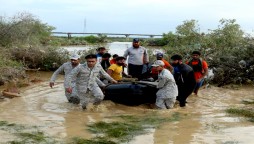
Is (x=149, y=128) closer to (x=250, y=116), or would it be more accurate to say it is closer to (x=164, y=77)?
(x=164, y=77)

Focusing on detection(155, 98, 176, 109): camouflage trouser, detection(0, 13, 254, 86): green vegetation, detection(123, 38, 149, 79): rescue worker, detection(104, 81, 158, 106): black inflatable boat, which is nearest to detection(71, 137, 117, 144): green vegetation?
detection(155, 98, 176, 109): camouflage trouser

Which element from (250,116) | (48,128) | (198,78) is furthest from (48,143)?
(198,78)

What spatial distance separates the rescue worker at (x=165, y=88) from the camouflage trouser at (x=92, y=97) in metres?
1.40

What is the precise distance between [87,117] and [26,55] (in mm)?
9882

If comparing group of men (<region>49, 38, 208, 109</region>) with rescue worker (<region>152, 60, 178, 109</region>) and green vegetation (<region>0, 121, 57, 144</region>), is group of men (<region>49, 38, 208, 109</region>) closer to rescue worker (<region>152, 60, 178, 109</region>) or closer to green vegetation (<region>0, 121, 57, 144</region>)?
rescue worker (<region>152, 60, 178, 109</region>)

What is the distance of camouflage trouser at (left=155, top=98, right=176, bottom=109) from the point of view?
33.6 ft

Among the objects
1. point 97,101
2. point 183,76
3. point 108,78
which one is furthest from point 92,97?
point 183,76

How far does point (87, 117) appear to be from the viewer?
9438mm

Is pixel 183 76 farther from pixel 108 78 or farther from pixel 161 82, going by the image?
pixel 108 78

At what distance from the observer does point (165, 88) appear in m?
10.1

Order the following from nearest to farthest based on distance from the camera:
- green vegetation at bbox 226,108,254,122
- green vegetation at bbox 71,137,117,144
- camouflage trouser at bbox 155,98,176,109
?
green vegetation at bbox 71,137,117,144
green vegetation at bbox 226,108,254,122
camouflage trouser at bbox 155,98,176,109

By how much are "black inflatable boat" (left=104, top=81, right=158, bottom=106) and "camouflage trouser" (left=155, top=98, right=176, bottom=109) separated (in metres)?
0.38

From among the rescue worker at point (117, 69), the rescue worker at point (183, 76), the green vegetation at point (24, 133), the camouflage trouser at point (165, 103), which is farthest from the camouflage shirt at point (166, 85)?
the green vegetation at point (24, 133)

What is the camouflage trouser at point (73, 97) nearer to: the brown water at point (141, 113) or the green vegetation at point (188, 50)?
the brown water at point (141, 113)
